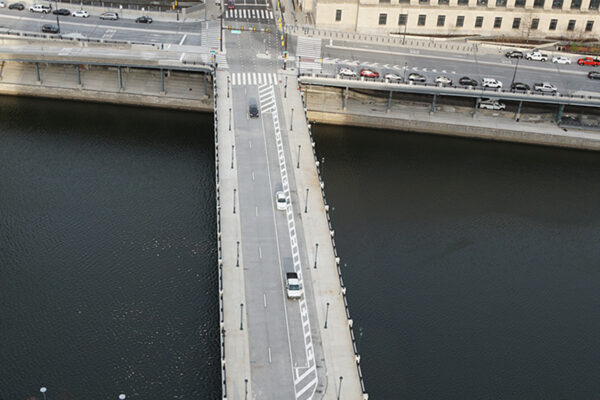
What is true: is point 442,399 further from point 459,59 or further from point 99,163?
point 459,59

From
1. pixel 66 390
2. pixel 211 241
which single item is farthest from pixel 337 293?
pixel 66 390

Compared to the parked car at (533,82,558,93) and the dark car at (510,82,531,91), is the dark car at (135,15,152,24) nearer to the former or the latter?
the dark car at (510,82,531,91)

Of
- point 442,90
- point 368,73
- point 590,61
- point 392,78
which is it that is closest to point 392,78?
point 392,78

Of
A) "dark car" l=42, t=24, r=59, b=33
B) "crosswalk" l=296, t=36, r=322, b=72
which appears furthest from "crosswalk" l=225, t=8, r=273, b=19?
"dark car" l=42, t=24, r=59, b=33

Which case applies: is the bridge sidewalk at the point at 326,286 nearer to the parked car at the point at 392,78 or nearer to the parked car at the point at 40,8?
the parked car at the point at 392,78

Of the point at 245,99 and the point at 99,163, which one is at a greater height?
A: the point at 245,99

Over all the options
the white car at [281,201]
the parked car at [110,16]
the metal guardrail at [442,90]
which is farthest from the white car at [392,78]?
the parked car at [110,16]
